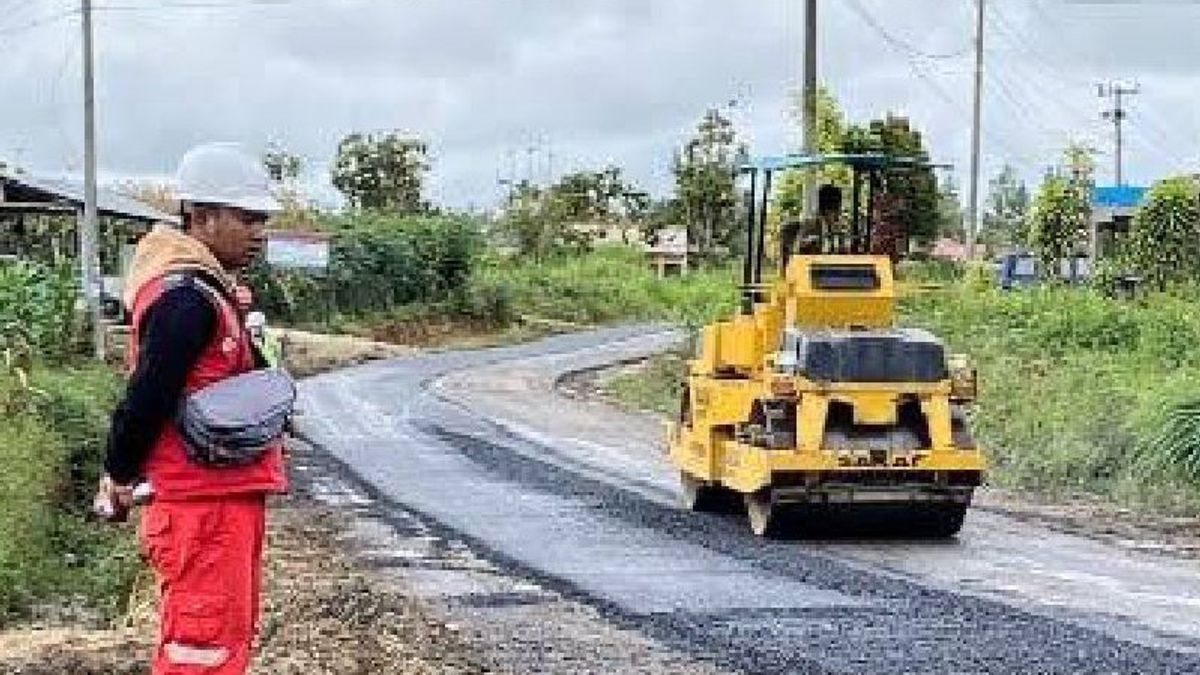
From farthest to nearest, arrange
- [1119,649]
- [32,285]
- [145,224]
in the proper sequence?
[145,224]
[32,285]
[1119,649]

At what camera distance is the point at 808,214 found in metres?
17.0

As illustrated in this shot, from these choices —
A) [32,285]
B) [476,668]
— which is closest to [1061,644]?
[476,668]

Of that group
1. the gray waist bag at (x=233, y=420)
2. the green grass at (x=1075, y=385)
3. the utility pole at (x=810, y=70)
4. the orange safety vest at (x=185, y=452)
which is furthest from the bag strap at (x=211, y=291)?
the utility pole at (x=810, y=70)

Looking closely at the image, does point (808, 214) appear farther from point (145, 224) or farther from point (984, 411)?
point (145, 224)

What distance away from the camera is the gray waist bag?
17.9 feet

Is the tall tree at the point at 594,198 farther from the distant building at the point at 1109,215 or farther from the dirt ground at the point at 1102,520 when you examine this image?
the dirt ground at the point at 1102,520

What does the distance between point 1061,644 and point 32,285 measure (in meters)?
22.5

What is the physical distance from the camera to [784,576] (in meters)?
13.2

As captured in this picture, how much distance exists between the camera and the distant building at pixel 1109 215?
54059mm

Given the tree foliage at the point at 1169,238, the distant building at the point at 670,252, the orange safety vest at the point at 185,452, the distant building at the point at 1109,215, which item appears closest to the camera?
the orange safety vest at the point at 185,452

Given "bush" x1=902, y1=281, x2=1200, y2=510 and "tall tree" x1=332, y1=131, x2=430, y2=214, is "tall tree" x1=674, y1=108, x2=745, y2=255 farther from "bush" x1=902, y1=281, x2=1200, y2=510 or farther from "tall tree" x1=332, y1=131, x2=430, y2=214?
"bush" x1=902, y1=281, x2=1200, y2=510

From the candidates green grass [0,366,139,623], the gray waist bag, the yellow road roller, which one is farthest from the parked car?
the gray waist bag

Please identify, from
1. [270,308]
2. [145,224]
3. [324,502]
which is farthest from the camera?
[270,308]

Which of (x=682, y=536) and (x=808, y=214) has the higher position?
(x=808, y=214)
